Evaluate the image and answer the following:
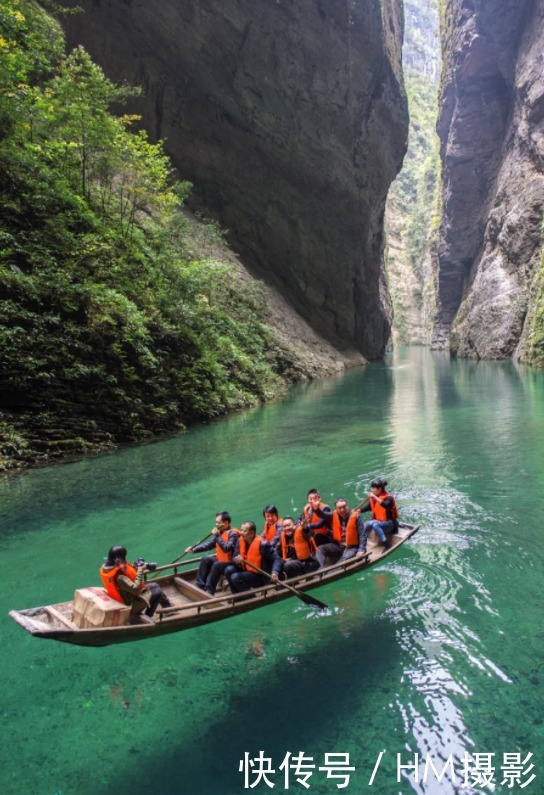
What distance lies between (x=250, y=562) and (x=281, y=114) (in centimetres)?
3879

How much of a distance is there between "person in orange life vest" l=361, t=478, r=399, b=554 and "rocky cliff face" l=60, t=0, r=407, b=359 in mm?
32486

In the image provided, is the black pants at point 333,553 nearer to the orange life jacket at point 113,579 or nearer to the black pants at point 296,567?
the black pants at point 296,567

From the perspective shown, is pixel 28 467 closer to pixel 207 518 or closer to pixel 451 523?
pixel 207 518

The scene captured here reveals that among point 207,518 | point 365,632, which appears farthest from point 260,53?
point 365,632

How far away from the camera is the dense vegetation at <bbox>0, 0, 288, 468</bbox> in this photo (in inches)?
534

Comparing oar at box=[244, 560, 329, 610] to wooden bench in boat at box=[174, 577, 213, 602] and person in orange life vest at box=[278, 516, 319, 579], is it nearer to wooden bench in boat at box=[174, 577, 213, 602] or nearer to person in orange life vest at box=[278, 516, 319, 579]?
wooden bench in boat at box=[174, 577, 213, 602]

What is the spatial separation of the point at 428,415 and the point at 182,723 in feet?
57.9

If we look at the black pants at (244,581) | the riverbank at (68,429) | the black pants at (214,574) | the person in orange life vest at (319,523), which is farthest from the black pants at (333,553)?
the riverbank at (68,429)

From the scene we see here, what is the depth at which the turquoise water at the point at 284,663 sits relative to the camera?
412cm

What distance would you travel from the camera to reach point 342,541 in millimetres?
8008

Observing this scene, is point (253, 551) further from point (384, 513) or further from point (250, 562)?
point (384, 513)

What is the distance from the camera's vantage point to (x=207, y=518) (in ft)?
31.9

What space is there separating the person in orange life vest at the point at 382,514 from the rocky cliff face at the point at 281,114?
32.5m

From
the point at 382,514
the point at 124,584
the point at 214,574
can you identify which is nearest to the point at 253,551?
the point at 214,574
